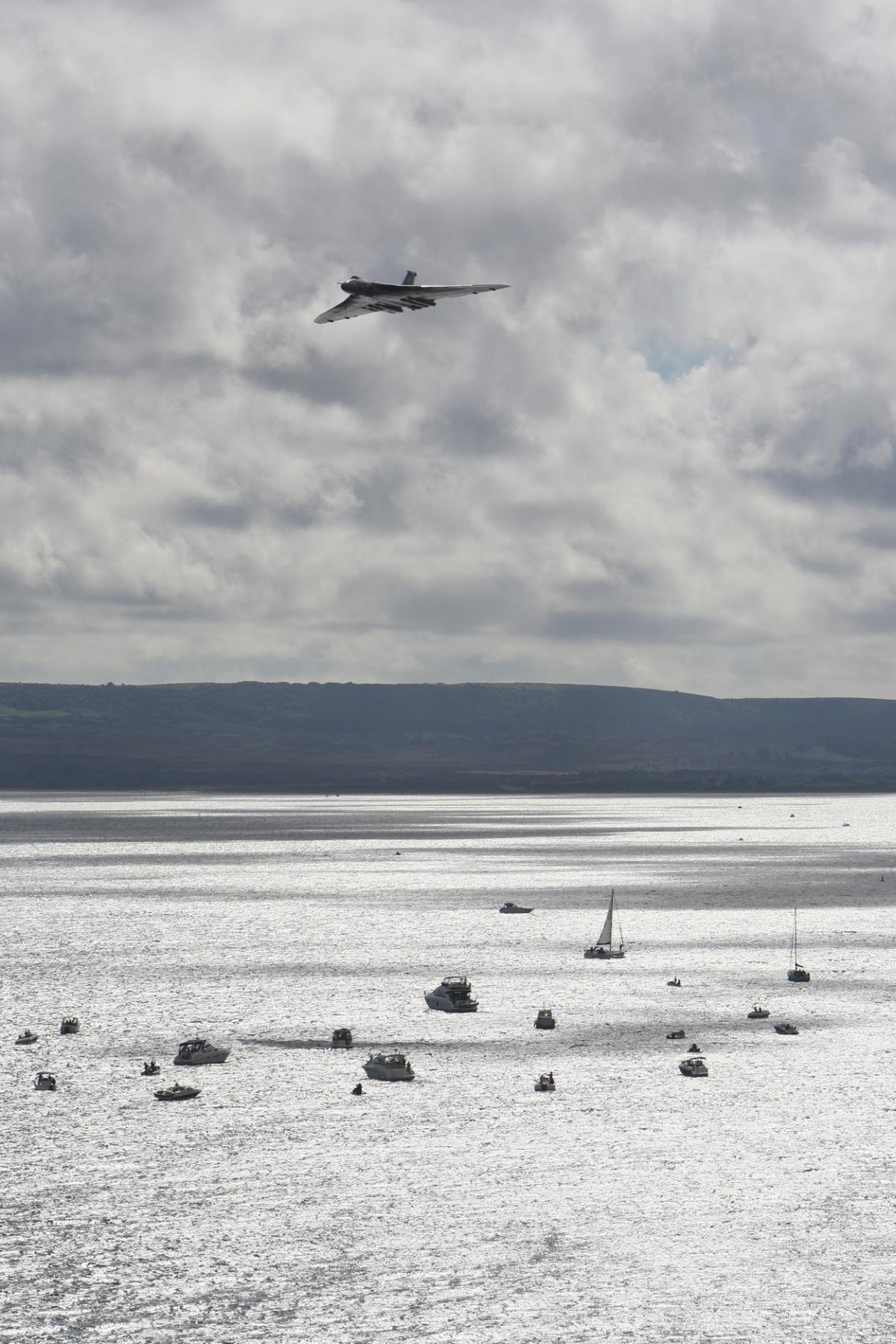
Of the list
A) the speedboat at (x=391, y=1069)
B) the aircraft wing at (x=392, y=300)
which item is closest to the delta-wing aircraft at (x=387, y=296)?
the aircraft wing at (x=392, y=300)

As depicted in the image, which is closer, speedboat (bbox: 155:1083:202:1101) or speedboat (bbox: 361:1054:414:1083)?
speedboat (bbox: 155:1083:202:1101)

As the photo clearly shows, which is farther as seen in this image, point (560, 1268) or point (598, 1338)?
point (560, 1268)

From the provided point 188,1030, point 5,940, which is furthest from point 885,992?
point 5,940

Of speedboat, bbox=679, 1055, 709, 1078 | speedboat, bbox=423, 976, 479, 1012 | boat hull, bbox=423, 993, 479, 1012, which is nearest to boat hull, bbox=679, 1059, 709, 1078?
speedboat, bbox=679, 1055, 709, 1078

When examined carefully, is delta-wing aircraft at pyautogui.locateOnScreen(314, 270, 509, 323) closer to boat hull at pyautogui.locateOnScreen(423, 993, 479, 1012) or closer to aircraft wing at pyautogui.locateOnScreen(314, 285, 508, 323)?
aircraft wing at pyautogui.locateOnScreen(314, 285, 508, 323)

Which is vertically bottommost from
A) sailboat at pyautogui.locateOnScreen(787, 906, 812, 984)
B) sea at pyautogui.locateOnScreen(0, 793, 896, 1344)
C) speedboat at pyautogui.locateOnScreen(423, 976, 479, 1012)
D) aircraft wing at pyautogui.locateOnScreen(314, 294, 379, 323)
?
sea at pyautogui.locateOnScreen(0, 793, 896, 1344)

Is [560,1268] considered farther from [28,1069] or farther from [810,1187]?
[28,1069]
